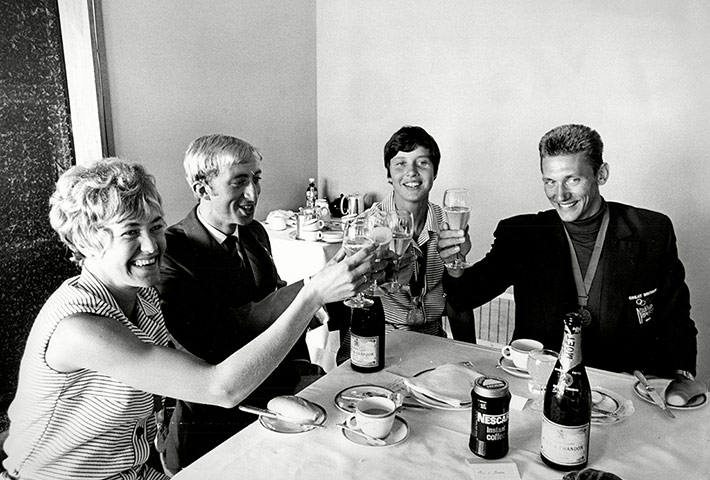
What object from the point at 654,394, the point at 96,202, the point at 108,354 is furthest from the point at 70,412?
the point at 654,394

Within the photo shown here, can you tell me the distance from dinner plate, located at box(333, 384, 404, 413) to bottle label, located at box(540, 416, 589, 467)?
0.34 metres

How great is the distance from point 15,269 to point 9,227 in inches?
6.9

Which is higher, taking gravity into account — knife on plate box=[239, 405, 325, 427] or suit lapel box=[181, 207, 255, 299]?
suit lapel box=[181, 207, 255, 299]

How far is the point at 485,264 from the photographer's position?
89.0 inches

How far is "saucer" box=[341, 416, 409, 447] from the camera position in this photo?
1.30 m

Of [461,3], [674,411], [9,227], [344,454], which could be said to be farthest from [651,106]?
[9,227]

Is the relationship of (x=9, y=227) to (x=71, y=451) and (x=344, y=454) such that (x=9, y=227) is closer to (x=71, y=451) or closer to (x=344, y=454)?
(x=71, y=451)

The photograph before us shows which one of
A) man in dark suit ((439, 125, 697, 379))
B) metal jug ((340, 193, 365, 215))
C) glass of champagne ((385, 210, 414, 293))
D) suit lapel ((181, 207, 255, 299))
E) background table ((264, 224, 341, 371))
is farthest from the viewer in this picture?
metal jug ((340, 193, 365, 215))

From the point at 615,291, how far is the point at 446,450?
1.08 m

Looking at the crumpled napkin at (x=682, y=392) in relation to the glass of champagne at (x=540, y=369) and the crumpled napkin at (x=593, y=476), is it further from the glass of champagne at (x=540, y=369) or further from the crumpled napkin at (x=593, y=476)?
the crumpled napkin at (x=593, y=476)

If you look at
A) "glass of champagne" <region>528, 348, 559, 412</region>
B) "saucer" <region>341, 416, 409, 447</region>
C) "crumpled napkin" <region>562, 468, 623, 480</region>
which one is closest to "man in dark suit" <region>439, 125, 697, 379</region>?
"glass of champagne" <region>528, 348, 559, 412</region>

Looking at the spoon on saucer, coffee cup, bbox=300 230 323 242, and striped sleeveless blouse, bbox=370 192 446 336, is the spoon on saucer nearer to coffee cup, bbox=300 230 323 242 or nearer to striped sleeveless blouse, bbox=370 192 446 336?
striped sleeveless blouse, bbox=370 192 446 336

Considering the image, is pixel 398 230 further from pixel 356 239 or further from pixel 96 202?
pixel 96 202

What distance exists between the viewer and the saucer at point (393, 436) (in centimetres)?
130
